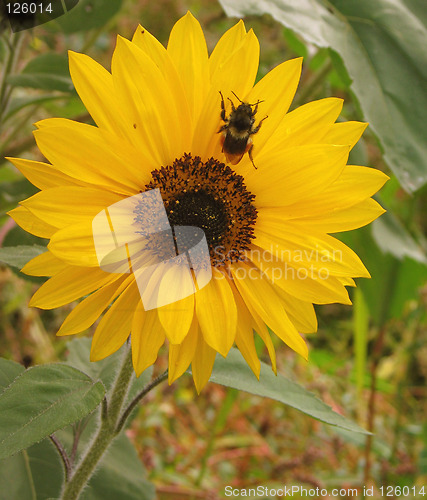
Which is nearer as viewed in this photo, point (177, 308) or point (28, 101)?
point (177, 308)

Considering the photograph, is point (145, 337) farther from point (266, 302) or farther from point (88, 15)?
point (88, 15)

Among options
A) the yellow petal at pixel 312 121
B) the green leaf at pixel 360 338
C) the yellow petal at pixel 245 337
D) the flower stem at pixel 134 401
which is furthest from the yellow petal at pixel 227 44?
the green leaf at pixel 360 338

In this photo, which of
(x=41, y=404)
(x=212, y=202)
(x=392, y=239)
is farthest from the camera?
(x=392, y=239)

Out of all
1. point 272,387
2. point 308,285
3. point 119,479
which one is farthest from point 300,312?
point 119,479

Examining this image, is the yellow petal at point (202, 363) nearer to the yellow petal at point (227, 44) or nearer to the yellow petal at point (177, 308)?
the yellow petal at point (177, 308)

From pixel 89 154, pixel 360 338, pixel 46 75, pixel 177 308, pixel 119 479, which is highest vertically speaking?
pixel 46 75

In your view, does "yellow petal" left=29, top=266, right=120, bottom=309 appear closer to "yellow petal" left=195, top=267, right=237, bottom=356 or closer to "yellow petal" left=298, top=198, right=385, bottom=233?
"yellow petal" left=195, top=267, right=237, bottom=356
